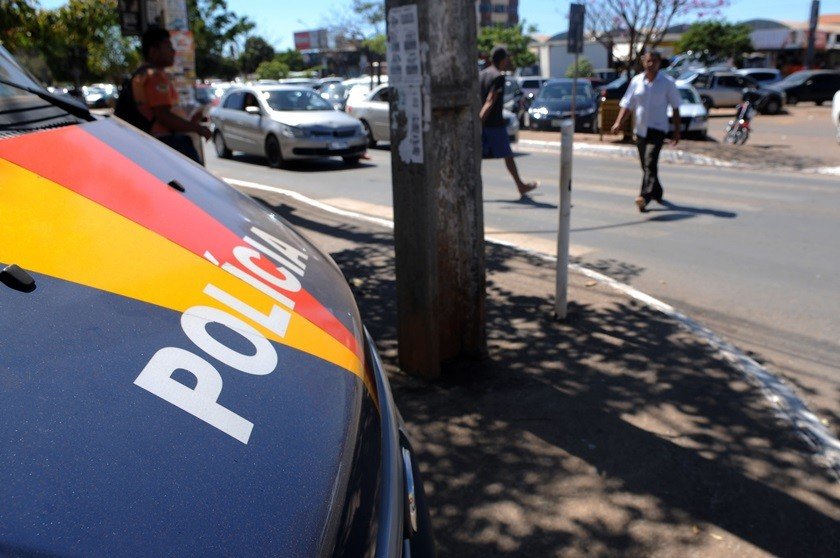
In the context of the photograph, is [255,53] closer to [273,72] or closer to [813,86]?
[273,72]

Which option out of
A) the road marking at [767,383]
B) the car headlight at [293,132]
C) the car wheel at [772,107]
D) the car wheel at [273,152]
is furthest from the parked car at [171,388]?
the car wheel at [772,107]

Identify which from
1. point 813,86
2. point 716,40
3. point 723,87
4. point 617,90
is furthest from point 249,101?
point 716,40

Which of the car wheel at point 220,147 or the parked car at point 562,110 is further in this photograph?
the parked car at point 562,110

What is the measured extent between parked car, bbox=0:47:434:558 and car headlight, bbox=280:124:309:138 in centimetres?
1210

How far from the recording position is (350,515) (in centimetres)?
138

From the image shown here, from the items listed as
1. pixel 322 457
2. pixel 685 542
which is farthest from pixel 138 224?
pixel 685 542

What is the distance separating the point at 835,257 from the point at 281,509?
7.07 metres

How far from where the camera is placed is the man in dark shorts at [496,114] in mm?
10000

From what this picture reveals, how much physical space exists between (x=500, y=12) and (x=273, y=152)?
88.1m

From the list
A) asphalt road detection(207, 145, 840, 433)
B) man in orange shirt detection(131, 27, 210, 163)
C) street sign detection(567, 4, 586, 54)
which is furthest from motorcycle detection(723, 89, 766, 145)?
man in orange shirt detection(131, 27, 210, 163)

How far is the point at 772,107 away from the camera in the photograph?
2991 cm

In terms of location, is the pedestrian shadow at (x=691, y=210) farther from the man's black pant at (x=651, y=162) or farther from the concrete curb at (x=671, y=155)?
the concrete curb at (x=671, y=155)

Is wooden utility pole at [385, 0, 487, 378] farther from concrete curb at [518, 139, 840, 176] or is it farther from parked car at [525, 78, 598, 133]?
parked car at [525, 78, 598, 133]

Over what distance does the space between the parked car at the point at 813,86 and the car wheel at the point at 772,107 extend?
4.72 m
